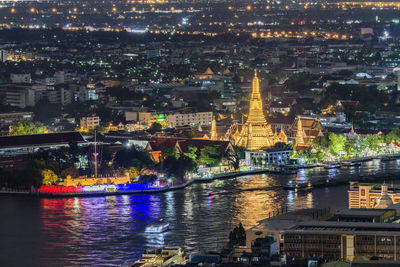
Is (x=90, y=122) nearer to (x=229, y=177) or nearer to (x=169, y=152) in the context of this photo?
(x=169, y=152)

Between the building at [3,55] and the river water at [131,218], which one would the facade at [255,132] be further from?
the building at [3,55]

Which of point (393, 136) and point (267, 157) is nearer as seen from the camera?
point (267, 157)

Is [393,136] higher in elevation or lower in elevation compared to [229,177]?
higher

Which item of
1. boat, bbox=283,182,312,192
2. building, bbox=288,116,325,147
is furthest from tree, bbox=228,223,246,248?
building, bbox=288,116,325,147

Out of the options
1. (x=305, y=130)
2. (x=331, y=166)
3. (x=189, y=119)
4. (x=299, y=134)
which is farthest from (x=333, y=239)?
(x=189, y=119)

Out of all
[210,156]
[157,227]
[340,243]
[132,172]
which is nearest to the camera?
[340,243]

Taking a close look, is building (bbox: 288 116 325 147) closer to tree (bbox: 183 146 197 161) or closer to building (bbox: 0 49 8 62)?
tree (bbox: 183 146 197 161)

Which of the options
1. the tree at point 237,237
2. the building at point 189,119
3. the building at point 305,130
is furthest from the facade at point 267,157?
the tree at point 237,237
